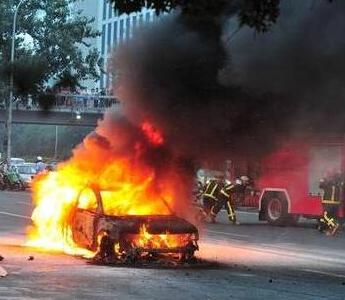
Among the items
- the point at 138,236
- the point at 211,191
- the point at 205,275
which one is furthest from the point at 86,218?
the point at 211,191

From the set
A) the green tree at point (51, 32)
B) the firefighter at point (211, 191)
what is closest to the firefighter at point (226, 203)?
the firefighter at point (211, 191)

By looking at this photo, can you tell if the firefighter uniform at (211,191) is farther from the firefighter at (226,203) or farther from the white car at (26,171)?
the white car at (26,171)

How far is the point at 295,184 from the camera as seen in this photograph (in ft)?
61.8

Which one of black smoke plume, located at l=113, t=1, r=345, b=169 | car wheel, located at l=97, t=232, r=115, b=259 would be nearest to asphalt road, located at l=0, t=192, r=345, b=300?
car wheel, located at l=97, t=232, r=115, b=259

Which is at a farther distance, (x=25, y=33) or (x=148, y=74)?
(x=25, y=33)

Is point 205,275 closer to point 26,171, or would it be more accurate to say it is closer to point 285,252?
point 285,252

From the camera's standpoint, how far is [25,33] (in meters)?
22.5

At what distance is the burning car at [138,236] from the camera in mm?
9984

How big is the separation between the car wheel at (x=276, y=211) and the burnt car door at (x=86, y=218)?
28.4ft

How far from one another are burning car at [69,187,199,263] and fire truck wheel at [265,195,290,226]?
8892 millimetres

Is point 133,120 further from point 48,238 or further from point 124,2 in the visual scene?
point 124,2

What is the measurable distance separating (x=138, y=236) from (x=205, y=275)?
1.11m

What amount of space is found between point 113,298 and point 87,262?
2.70 metres

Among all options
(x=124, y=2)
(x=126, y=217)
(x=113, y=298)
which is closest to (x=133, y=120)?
(x=126, y=217)
